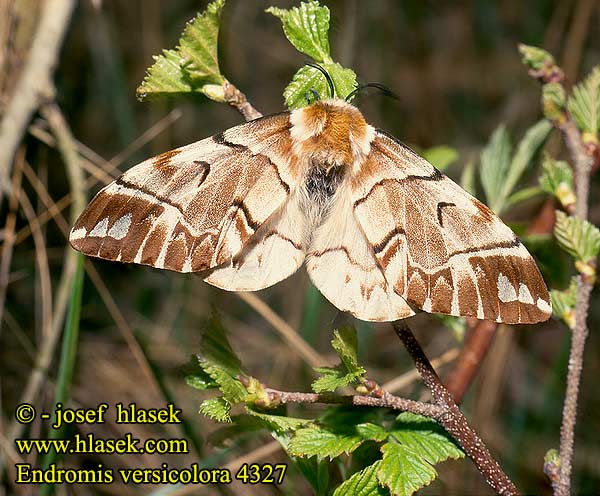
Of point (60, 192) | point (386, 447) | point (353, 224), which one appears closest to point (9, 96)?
point (60, 192)

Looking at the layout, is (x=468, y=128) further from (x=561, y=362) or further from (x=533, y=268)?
(x=533, y=268)

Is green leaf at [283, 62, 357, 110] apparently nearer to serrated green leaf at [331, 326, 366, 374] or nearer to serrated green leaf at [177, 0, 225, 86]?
serrated green leaf at [177, 0, 225, 86]

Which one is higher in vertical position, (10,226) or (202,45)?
(202,45)

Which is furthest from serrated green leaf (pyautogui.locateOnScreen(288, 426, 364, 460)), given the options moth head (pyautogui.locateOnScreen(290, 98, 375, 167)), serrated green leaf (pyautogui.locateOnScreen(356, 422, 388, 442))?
moth head (pyautogui.locateOnScreen(290, 98, 375, 167))

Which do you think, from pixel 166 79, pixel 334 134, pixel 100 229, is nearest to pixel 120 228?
pixel 100 229

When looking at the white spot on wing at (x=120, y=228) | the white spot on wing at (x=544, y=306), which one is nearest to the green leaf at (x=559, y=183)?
the white spot on wing at (x=544, y=306)

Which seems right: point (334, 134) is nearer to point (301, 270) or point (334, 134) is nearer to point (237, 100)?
point (237, 100)

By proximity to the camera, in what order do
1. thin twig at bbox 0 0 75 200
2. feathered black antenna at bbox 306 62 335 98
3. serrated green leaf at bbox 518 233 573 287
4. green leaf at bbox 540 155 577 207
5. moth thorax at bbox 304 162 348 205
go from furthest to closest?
thin twig at bbox 0 0 75 200, serrated green leaf at bbox 518 233 573 287, green leaf at bbox 540 155 577 207, moth thorax at bbox 304 162 348 205, feathered black antenna at bbox 306 62 335 98
